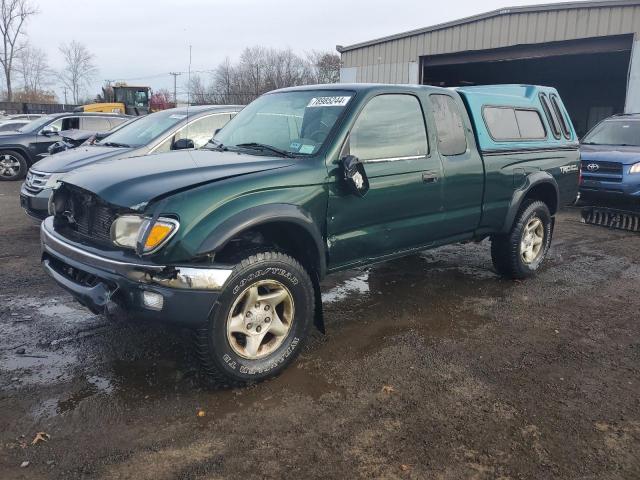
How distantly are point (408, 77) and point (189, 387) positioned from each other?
16010 millimetres

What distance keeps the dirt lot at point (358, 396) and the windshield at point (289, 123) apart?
1.55 meters

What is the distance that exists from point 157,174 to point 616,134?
9.64 m

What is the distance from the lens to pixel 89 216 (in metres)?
3.45

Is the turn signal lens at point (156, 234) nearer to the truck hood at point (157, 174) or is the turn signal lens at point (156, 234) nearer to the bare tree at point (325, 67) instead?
the truck hood at point (157, 174)

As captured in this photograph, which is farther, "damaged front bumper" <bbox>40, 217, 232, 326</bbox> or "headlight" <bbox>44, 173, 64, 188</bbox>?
"headlight" <bbox>44, 173, 64, 188</bbox>

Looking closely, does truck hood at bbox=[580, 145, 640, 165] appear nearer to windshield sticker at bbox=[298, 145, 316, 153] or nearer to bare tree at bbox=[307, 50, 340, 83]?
windshield sticker at bbox=[298, 145, 316, 153]

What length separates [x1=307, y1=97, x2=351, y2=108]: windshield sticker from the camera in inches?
159

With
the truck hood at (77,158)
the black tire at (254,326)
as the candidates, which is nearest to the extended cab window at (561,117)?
the black tire at (254,326)

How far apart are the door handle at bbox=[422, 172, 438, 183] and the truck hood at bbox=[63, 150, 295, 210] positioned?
1.22 metres

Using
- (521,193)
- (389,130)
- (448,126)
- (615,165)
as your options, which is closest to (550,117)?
(521,193)

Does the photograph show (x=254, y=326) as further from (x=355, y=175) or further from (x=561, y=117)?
(x=561, y=117)

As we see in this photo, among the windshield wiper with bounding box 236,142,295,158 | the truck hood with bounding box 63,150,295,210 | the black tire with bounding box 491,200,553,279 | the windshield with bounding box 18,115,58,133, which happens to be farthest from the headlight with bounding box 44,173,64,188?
the windshield with bounding box 18,115,58,133

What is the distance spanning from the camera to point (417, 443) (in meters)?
2.83

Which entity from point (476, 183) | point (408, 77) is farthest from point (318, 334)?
point (408, 77)
